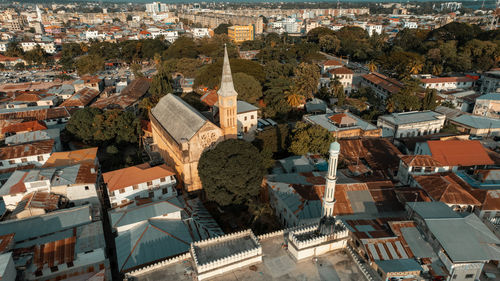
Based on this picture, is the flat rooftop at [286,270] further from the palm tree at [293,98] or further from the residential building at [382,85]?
the residential building at [382,85]

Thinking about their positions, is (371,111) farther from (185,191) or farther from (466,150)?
(185,191)

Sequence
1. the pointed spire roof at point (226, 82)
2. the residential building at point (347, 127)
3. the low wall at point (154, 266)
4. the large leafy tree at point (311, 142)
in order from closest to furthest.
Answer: the low wall at point (154, 266) → the pointed spire roof at point (226, 82) → the large leafy tree at point (311, 142) → the residential building at point (347, 127)

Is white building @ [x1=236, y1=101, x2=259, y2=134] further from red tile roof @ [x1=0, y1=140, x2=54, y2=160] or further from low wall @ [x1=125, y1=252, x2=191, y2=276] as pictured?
low wall @ [x1=125, y1=252, x2=191, y2=276]

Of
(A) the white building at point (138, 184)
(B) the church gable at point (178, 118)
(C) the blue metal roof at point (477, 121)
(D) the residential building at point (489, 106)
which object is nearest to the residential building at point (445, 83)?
(D) the residential building at point (489, 106)

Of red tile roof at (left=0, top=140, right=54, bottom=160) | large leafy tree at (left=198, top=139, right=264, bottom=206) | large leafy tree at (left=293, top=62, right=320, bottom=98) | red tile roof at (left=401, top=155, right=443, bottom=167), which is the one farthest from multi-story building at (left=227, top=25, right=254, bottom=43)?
large leafy tree at (left=198, top=139, right=264, bottom=206)

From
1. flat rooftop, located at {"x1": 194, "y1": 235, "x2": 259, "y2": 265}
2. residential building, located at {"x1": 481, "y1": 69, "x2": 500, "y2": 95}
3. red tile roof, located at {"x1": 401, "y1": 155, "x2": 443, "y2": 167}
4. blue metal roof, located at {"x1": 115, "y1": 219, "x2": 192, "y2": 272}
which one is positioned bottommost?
blue metal roof, located at {"x1": 115, "y1": 219, "x2": 192, "y2": 272}

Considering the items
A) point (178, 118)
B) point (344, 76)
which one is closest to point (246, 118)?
point (178, 118)

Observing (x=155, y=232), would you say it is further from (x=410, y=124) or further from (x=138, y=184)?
(x=410, y=124)
